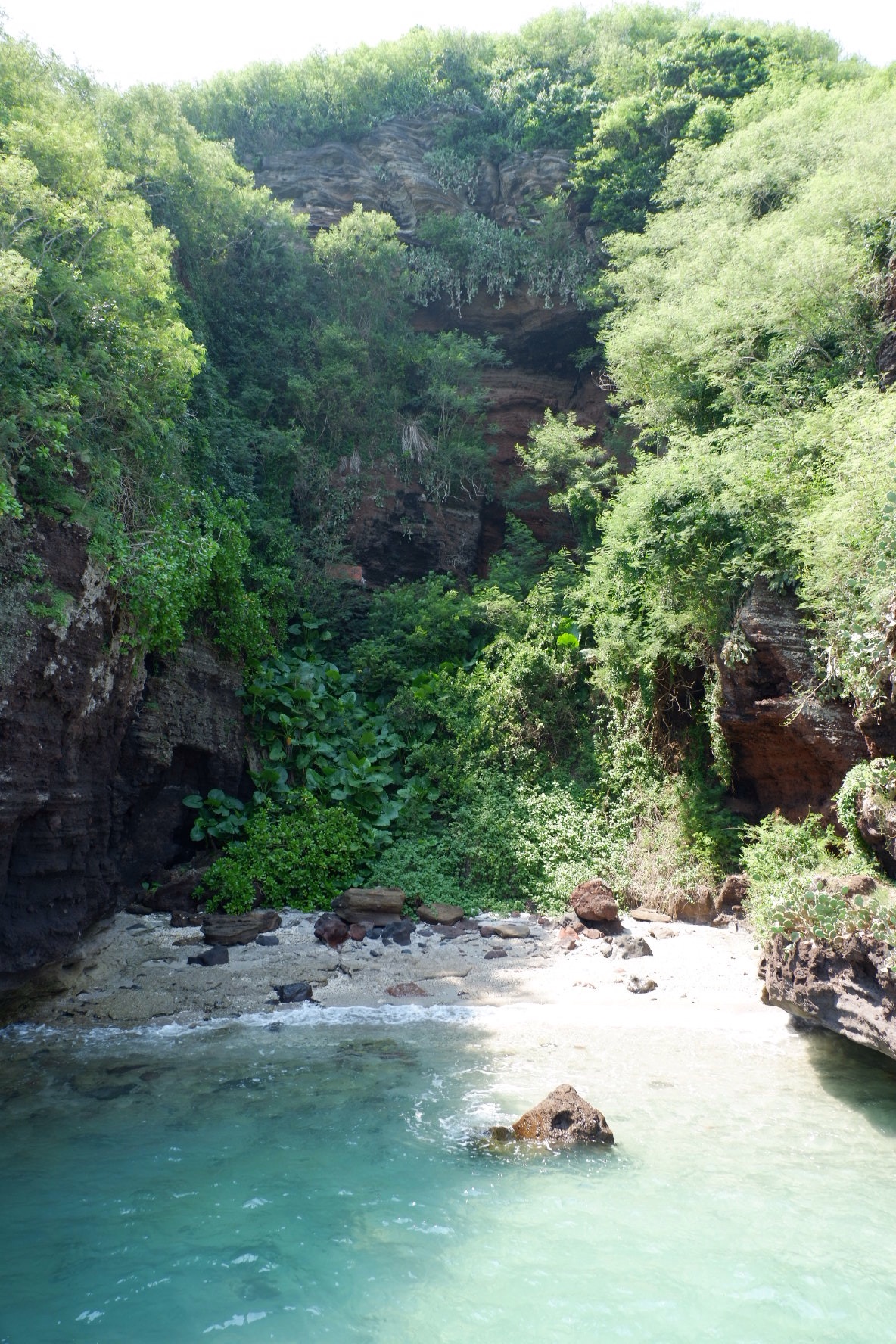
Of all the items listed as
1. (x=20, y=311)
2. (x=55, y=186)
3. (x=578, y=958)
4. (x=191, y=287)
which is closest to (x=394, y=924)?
(x=578, y=958)

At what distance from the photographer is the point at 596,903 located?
11672 mm

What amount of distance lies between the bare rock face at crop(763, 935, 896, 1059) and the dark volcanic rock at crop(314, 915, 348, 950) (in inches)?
219

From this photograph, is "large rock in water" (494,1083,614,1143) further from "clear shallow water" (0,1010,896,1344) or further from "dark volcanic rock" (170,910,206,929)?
"dark volcanic rock" (170,910,206,929)

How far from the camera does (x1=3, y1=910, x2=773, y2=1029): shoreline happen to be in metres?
9.35

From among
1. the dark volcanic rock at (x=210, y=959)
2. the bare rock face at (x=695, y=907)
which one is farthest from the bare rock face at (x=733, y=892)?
the dark volcanic rock at (x=210, y=959)

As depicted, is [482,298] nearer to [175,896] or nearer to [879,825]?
[175,896]

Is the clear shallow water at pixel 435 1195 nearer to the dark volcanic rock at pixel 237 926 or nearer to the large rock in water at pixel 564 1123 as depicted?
the large rock in water at pixel 564 1123

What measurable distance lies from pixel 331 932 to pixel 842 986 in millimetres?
6490

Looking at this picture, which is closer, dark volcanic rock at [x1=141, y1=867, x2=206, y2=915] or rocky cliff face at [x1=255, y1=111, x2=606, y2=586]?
Result: dark volcanic rock at [x1=141, y1=867, x2=206, y2=915]

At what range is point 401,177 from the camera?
24016 mm

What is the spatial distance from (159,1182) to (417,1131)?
197 cm

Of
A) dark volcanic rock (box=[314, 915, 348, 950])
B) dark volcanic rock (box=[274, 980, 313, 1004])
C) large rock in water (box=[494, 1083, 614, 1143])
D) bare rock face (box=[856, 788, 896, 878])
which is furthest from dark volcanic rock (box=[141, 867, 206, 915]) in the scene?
bare rock face (box=[856, 788, 896, 878])

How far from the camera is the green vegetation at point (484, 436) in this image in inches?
403

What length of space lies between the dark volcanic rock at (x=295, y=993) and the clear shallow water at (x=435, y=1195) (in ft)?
3.84
